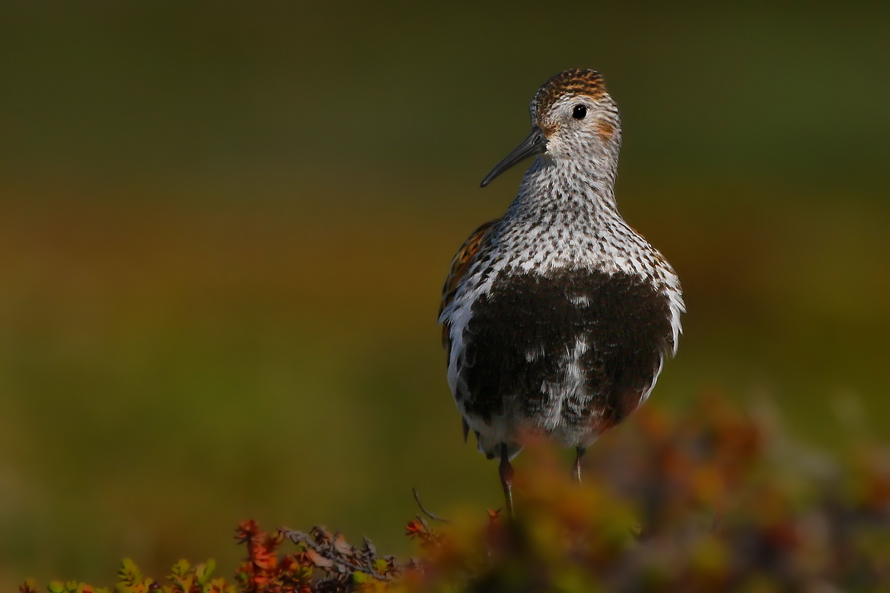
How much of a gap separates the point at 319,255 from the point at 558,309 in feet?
32.7

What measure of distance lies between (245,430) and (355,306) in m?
3.38

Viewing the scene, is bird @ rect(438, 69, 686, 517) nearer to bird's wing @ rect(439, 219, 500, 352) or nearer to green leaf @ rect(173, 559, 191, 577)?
bird's wing @ rect(439, 219, 500, 352)

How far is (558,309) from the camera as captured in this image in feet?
13.0

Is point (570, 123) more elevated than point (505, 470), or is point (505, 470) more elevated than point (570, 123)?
point (570, 123)

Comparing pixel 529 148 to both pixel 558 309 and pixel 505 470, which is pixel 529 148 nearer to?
pixel 558 309

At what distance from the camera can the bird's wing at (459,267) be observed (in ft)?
14.4

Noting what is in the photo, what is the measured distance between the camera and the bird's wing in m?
4.40

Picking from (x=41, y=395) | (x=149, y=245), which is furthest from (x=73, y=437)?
(x=149, y=245)

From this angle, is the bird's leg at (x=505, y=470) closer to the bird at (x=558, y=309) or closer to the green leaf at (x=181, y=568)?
the bird at (x=558, y=309)

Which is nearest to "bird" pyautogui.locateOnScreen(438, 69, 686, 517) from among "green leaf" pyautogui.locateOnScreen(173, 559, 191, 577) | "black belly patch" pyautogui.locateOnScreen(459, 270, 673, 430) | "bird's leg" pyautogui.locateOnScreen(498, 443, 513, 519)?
"black belly patch" pyautogui.locateOnScreen(459, 270, 673, 430)

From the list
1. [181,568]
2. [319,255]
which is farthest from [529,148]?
[319,255]

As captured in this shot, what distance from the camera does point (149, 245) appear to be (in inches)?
527

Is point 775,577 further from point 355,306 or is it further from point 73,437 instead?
point 355,306

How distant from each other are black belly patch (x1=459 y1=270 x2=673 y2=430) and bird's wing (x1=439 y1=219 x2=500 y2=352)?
0.92ft
